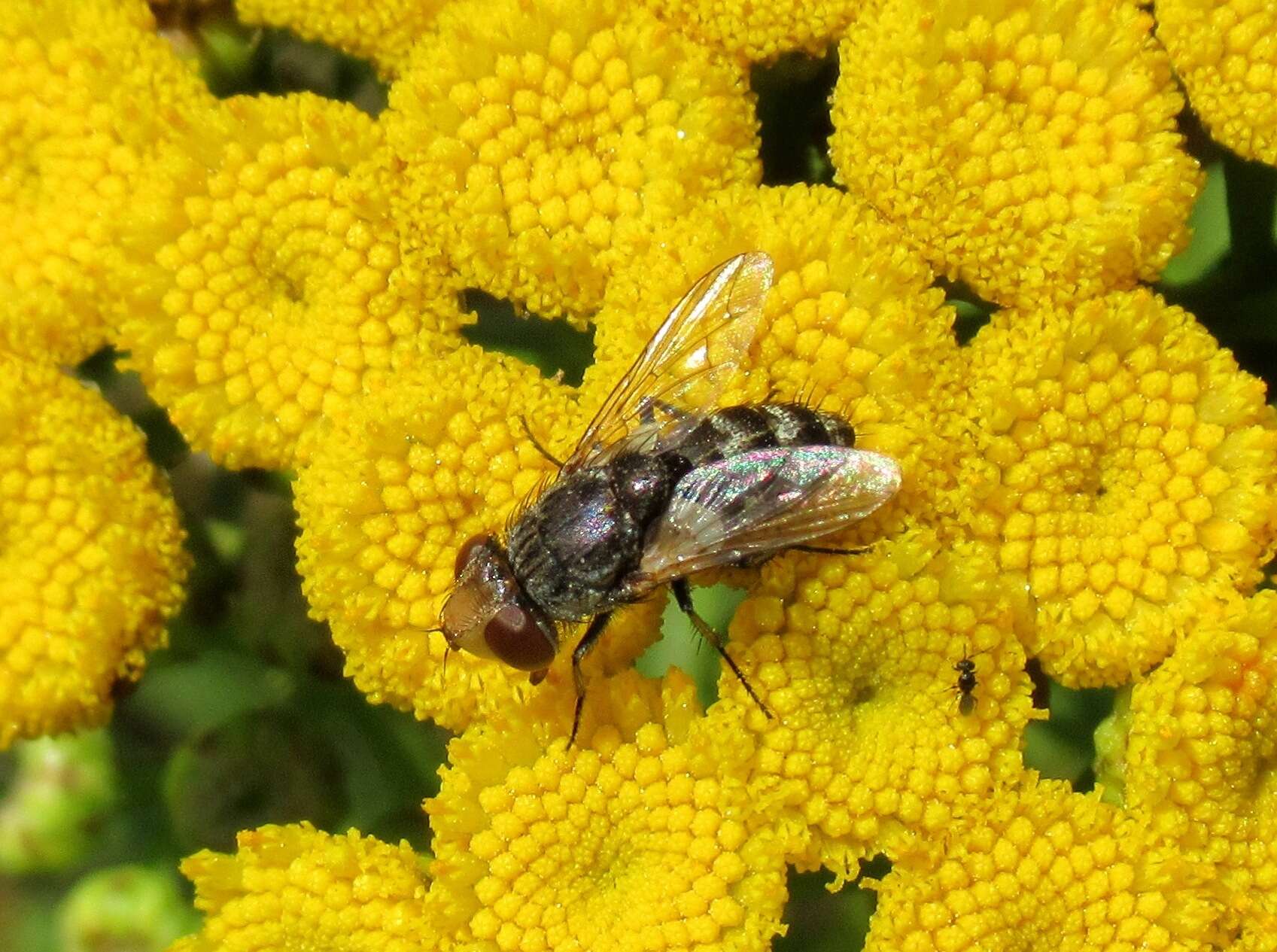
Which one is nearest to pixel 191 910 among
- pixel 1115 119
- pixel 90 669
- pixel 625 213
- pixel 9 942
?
pixel 90 669

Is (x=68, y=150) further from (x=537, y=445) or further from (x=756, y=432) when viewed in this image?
(x=756, y=432)

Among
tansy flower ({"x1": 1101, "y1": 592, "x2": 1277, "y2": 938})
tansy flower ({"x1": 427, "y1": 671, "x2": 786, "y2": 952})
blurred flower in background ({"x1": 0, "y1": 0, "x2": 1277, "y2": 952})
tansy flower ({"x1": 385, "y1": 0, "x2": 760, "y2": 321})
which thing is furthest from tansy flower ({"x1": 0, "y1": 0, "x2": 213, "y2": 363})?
tansy flower ({"x1": 1101, "y1": 592, "x2": 1277, "y2": 938})

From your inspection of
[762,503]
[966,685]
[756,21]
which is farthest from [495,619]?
[756,21]

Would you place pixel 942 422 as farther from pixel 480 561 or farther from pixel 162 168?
pixel 162 168

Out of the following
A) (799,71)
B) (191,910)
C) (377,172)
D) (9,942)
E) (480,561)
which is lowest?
(9,942)

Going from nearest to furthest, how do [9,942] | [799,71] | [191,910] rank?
[799,71], [191,910], [9,942]

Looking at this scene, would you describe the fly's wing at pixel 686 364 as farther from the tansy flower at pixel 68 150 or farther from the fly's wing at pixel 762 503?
the tansy flower at pixel 68 150
